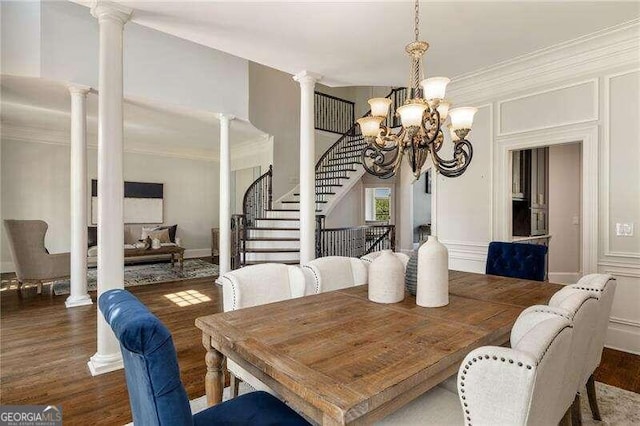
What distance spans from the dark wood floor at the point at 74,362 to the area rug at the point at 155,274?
1.16 meters

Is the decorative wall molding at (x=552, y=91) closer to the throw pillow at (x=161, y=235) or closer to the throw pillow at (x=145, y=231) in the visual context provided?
the throw pillow at (x=161, y=235)

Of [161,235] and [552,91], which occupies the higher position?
[552,91]

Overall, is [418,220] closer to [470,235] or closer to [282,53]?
[470,235]

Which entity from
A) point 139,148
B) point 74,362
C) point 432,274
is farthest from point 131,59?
point 432,274

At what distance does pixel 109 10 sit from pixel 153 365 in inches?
111

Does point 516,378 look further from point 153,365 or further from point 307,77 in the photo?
point 307,77

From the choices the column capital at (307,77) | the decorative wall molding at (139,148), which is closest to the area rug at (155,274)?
the decorative wall molding at (139,148)

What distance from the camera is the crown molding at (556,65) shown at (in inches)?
120

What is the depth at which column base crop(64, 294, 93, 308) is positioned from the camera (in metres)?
4.46

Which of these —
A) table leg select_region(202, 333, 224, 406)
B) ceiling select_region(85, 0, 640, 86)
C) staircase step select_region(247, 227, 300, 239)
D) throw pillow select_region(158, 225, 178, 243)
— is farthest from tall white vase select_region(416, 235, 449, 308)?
throw pillow select_region(158, 225, 178, 243)

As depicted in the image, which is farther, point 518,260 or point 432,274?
point 518,260

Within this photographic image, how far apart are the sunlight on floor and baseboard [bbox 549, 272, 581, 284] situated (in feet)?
17.7

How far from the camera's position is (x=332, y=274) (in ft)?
8.09

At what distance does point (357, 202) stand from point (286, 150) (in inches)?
87.0
